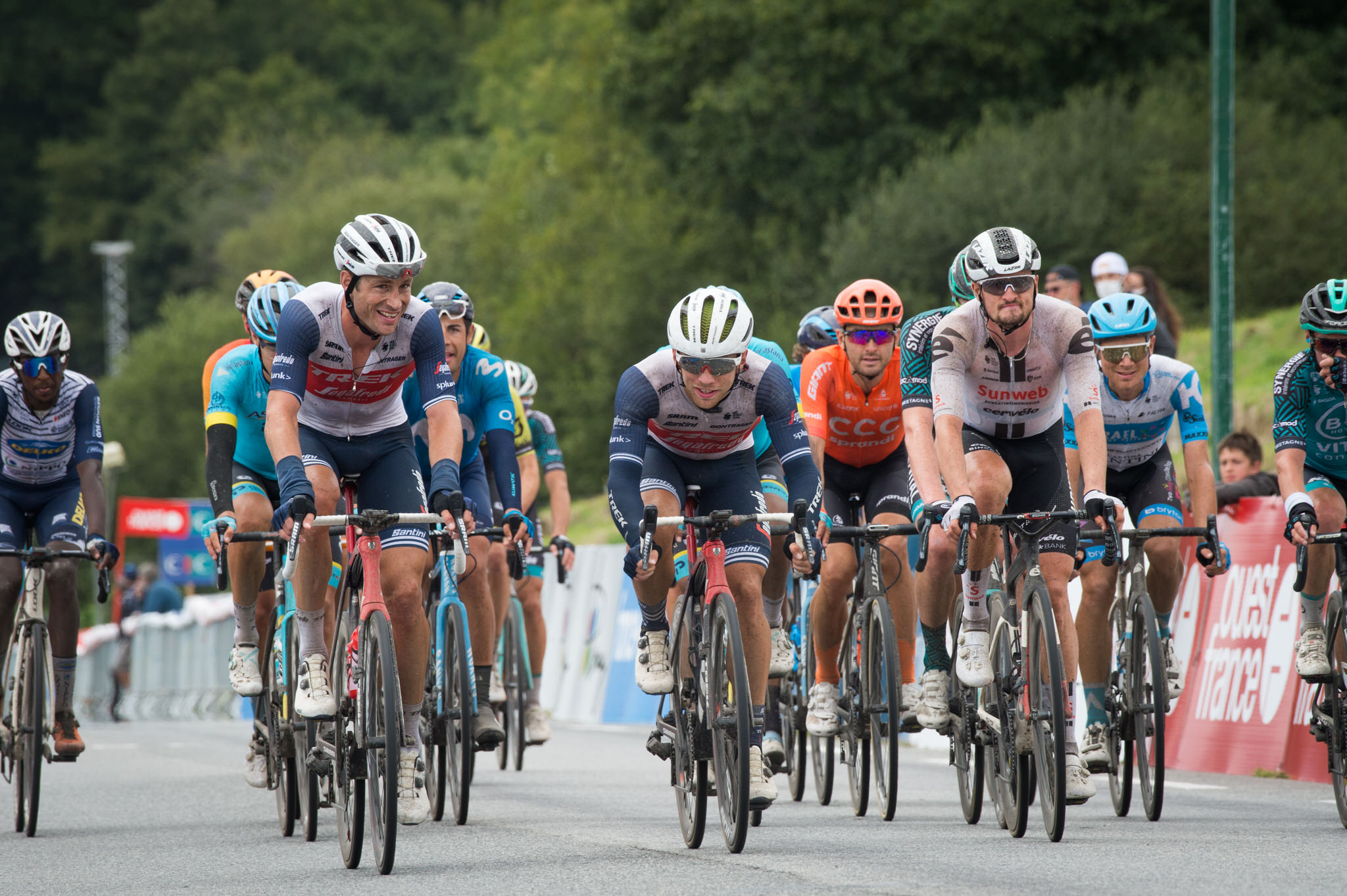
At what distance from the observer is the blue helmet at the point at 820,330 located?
1147 cm

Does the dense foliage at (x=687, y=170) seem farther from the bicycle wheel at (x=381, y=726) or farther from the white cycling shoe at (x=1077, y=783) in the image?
the bicycle wheel at (x=381, y=726)

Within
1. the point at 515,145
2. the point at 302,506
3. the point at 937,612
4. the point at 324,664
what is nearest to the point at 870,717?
the point at 937,612

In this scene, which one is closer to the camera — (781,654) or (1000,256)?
(1000,256)

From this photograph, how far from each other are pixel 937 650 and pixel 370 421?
114 inches

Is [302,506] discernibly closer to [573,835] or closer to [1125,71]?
[573,835]

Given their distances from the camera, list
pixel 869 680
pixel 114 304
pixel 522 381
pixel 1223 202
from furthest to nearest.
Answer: pixel 114 304 < pixel 1223 202 < pixel 522 381 < pixel 869 680

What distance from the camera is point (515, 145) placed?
70.6 m

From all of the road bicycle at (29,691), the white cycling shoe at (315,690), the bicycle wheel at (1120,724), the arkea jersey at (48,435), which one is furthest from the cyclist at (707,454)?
the arkea jersey at (48,435)

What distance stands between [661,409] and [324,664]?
5.97 feet

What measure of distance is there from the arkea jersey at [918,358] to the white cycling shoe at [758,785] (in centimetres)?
210

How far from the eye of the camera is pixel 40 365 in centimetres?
1048

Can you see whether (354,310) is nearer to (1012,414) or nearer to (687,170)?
(1012,414)

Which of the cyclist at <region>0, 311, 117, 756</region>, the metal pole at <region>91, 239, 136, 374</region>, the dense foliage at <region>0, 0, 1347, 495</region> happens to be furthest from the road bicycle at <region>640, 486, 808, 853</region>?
the metal pole at <region>91, 239, 136, 374</region>

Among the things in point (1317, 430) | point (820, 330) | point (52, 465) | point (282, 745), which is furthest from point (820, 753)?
point (52, 465)
